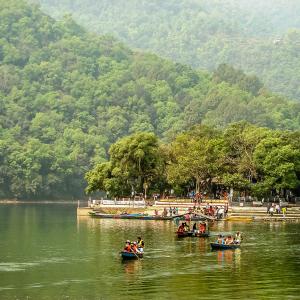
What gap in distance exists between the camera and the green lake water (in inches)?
2126

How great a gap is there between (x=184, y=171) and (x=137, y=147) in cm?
736

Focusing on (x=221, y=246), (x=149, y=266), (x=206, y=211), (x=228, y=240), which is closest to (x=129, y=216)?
(x=206, y=211)

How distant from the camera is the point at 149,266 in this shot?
64.6m

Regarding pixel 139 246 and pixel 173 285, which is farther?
pixel 139 246

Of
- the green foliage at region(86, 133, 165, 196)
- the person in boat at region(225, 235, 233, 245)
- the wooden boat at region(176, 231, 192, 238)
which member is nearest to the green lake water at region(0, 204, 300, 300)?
the wooden boat at region(176, 231, 192, 238)

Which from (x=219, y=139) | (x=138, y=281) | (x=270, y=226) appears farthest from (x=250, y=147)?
(x=138, y=281)

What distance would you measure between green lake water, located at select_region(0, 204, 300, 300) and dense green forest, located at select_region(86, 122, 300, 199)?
65.4 feet

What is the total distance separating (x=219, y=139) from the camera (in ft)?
413

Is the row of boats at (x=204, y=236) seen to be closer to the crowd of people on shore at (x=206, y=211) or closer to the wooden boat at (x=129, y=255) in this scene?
the wooden boat at (x=129, y=255)

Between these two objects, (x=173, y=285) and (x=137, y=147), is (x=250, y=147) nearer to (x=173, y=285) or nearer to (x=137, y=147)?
(x=137, y=147)

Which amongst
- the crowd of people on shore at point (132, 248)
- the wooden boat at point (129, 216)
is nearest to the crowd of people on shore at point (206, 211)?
the wooden boat at point (129, 216)

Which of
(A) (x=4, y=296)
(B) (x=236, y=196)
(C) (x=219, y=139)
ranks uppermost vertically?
(C) (x=219, y=139)

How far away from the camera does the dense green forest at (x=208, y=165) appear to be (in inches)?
4545

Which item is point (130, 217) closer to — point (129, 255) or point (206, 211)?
point (206, 211)
